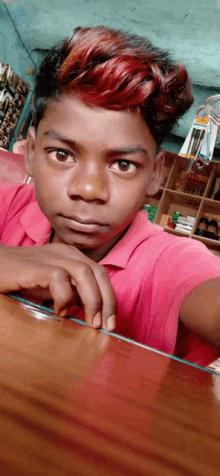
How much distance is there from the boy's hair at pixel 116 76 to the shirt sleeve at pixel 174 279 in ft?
0.80

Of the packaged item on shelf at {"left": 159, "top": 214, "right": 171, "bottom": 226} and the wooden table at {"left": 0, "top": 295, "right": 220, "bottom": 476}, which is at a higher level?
the wooden table at {"left": 0, "top": 295, "right": 220, "bottom": 476}

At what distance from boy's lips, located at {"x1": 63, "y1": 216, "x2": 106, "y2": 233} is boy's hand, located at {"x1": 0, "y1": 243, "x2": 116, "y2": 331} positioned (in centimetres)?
15

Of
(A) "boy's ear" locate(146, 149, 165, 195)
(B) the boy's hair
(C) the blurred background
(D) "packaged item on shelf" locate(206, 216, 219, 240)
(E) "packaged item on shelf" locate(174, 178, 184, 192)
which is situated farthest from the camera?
(E) "packaged item on shelf" locate(174, 178, 184, 192)

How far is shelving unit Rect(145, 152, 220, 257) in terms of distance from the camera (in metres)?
5.04

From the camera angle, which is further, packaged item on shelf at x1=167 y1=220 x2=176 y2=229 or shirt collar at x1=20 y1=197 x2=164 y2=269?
packaged item on shelf at x1=167 y1=220 x2=176 y2=229

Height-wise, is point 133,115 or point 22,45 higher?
point 22,45

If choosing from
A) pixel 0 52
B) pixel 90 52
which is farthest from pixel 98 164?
pixel 0 52

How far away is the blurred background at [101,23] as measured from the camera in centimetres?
303

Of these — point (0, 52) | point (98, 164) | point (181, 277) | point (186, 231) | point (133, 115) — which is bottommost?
point (186, 231)

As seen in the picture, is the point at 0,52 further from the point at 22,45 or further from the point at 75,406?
the point at 75,406

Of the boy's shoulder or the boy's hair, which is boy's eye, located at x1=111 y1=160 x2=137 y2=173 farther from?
Result: the boy's shoulder

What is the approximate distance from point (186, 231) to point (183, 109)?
4.25m

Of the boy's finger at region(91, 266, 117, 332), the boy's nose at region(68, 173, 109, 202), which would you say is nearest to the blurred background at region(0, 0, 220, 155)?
the boy's nose at region(68, 173, 109, 202)

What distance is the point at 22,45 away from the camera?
4105mm
